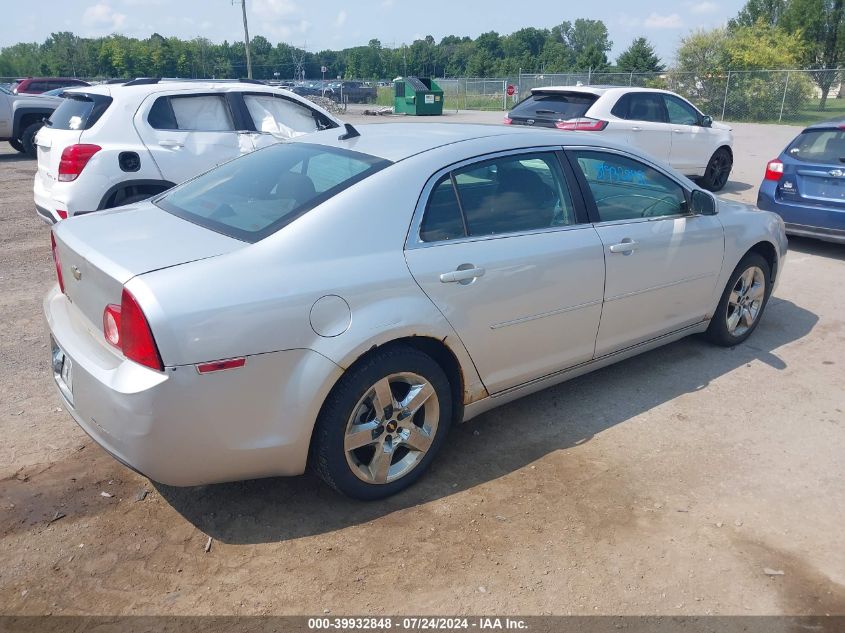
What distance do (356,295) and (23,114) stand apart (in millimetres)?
16133

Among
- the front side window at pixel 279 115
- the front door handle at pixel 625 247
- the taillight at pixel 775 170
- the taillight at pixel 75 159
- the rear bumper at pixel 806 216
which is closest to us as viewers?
the front door handle at pixel 625 247

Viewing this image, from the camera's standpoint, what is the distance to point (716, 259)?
4.64 m

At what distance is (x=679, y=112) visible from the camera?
1122 cm

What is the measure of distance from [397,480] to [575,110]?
806 centimetres

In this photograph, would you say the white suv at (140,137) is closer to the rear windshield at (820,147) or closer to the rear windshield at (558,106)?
the rear windshield at (558,106)

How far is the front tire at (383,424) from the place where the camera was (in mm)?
2953

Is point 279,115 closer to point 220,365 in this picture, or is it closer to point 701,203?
point 701,203

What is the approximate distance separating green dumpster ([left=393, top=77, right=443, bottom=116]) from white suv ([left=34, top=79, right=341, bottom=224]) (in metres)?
27.8

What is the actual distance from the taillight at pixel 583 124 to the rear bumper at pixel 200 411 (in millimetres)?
7914

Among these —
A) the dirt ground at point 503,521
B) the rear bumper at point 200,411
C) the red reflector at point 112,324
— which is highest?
the red reflector at point 112,324

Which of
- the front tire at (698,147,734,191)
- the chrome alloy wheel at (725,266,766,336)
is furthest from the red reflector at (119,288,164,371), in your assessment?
the front tire at (698,147,734,191)

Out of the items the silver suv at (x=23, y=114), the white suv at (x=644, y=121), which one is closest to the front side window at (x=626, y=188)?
the white suv at (x=644, y=121)

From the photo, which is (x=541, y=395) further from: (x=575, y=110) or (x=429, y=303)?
(x=575, y=110)

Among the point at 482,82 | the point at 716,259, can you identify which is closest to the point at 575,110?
the point at 716,259
